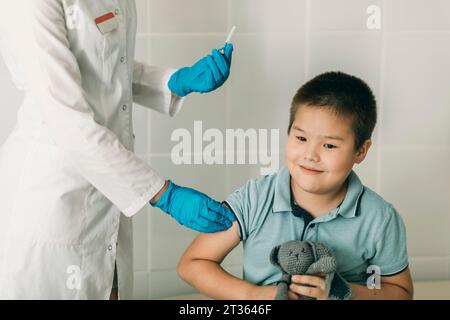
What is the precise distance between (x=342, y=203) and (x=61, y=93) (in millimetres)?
617

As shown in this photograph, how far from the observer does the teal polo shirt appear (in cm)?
146

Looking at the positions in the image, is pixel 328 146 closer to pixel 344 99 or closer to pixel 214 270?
pixel 344 99

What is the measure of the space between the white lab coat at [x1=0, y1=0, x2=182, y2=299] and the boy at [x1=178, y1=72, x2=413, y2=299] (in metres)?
0.22

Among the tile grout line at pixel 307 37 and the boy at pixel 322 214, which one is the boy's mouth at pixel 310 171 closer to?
the boy at pixel 322 214

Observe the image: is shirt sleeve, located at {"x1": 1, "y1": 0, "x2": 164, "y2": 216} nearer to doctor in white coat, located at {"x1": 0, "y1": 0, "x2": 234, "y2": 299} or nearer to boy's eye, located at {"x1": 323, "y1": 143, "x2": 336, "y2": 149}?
doctor in white coat, located at {"x1": 0, "y1": 0, "x2": 234, "y2": 299}

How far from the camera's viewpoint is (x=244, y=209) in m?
1.50

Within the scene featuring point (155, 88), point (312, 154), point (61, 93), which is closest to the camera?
point (61, 93)

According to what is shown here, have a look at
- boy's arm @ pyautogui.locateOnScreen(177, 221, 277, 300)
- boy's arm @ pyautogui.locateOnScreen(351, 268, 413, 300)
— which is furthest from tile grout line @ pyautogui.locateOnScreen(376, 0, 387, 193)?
boy's arm @ pyautogui.locateOnScreen(177, 221, 277, 300)

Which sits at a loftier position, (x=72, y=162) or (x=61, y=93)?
(x=61, y=93)

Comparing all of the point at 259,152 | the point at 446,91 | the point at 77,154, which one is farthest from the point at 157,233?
the point at 446,91

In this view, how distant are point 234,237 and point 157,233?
1.55 ft

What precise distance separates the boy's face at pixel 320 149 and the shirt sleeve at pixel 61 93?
1.15 feet

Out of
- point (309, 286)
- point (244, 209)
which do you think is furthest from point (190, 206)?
point (309, 286)

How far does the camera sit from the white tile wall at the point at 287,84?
5.90 ft
